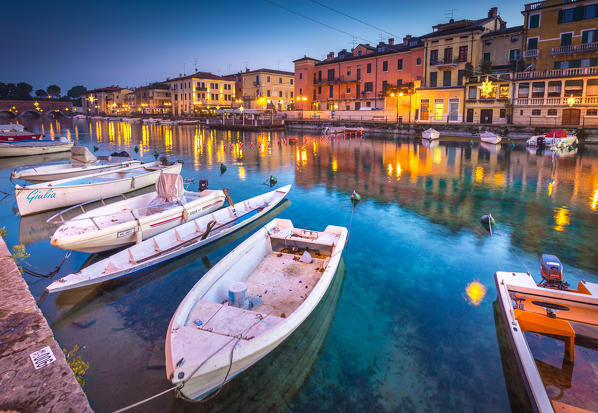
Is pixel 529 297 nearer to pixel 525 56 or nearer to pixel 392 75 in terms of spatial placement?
pixel 525 56

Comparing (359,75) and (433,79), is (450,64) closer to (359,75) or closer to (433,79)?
(433,79)

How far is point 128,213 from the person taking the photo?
396 inches

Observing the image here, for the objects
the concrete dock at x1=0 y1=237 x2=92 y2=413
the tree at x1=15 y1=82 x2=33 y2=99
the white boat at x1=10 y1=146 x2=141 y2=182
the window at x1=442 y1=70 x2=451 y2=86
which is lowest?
the concrete dock at x1=0 y1=237 x2=92 y2=413

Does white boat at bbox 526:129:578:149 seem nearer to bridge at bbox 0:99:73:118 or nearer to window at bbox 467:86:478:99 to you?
window at bbox 467:86:478:99

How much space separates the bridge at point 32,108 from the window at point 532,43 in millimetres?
133061

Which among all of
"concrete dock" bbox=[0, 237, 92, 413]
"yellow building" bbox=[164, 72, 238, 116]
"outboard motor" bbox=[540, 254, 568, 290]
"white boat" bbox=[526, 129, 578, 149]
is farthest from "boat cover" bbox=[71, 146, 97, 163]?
"yellow building" bbox=[164, 72, 238, 116]

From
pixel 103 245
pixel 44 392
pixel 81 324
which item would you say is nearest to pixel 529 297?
pixel 44 392

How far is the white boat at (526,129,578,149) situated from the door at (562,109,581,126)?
3992 millimetres

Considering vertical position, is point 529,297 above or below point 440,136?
below

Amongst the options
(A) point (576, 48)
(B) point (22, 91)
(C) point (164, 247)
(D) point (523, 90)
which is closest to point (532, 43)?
(A) point (576, 48)

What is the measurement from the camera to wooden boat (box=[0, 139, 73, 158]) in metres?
27.9

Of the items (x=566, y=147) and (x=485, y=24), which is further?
(x=485, y=24)

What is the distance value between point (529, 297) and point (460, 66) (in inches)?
1812

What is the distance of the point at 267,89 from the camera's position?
253ft
